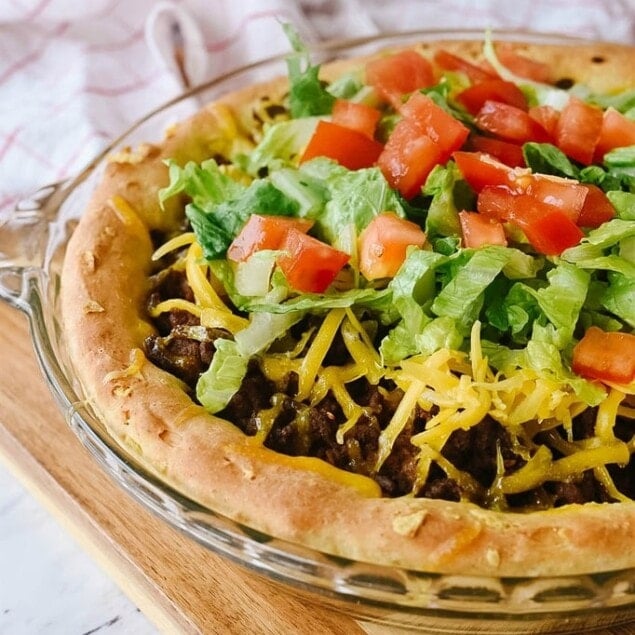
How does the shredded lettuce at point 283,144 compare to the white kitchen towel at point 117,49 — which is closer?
the shredded lettuce at point 283,144

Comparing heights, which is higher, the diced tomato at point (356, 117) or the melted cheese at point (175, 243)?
the diced tomato at point (356, 117)

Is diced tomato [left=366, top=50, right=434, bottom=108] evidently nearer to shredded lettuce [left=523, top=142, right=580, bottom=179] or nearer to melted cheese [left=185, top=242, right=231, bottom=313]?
shredded lettuce [left=523, top=142, right=580, bottom=179]

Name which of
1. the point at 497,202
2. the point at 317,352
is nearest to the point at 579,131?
the point at 497,202

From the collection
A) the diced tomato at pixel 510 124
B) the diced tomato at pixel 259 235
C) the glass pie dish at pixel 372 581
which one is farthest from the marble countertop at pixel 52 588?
the diced tomato at pixel 510 124

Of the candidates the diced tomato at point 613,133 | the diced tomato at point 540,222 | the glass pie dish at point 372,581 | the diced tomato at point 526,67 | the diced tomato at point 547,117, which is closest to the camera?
the glass pie dish at point 372,581

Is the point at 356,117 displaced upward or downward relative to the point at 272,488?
upward

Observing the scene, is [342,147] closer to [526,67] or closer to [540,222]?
[540,222]

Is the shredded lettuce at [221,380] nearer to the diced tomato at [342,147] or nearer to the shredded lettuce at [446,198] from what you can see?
the shredded lettuce at [446,198]

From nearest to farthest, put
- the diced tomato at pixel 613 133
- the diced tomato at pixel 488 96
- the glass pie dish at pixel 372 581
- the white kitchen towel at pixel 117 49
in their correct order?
1. the glass pie dish at pixel 372 581
2. the diced tomato at pixel 613 133
3. the diced tomato at pixel 488 96
4. the white kitchen towel at pixel 117 49
